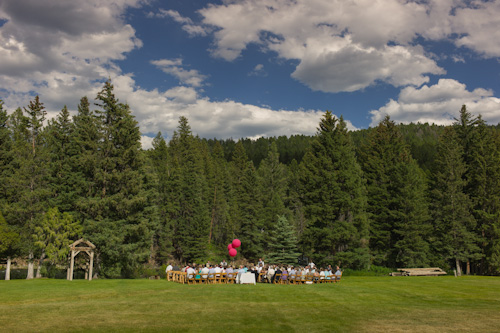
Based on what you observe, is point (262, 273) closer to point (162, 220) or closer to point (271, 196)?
point (271, 196)

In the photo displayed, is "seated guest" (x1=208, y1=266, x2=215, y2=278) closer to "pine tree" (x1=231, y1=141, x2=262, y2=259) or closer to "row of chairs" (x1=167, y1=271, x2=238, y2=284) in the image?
"row of chairs" (x1=167, y1=271, x2=238, y2=284)

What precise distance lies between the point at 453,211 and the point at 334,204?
13.4 meters

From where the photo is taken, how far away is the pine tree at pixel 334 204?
35.8 metres

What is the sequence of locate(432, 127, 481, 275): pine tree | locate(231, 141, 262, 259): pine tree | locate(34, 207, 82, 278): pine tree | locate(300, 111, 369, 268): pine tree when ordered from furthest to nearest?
locate(231, 141, 262, 259): pine tree → locate(432, 127, 481, 275): pine tree → locate(300, 111, 369, 268): pine tree → locate(34, 207, 82, 278): pine tree

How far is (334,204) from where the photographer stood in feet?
121

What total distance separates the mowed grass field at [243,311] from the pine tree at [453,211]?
75.7ft

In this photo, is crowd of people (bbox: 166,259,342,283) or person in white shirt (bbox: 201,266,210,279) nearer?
person in white shirt (bbox: 201,266,210,279)

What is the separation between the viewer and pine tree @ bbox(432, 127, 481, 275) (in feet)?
122

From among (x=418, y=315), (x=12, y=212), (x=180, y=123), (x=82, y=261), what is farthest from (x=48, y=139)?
(x=180, y=123)

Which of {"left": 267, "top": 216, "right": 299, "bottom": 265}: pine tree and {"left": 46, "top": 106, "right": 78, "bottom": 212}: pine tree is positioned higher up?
{"left": 46, "top": 106, "right": 78, "bottom": 212}: pine tree

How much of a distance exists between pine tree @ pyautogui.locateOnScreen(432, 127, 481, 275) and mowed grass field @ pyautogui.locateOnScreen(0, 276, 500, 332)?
75.7 ft

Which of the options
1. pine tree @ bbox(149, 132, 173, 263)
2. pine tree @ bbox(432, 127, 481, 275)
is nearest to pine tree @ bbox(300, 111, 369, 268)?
pine tree @ bbox(432, 127, 481, 275)

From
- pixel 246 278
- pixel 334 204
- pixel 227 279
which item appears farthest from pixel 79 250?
pixel 334 204

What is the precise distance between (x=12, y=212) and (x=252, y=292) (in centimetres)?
2536
